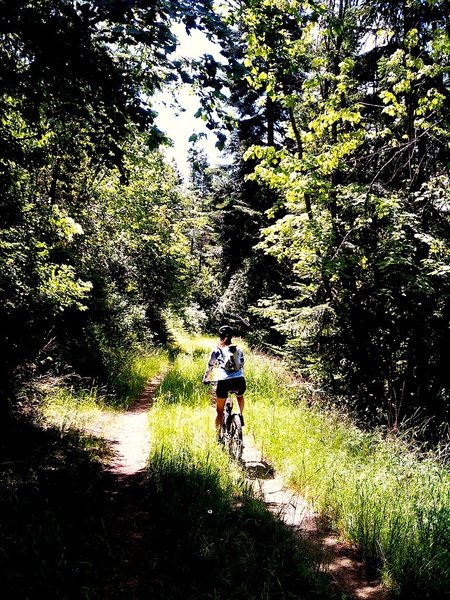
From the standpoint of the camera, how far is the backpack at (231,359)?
629 cm

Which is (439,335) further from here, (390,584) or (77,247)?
(77,247)

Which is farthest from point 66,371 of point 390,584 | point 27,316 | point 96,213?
point 390,584

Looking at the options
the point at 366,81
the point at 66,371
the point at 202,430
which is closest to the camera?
the point at 202,430

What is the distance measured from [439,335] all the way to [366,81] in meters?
7.57

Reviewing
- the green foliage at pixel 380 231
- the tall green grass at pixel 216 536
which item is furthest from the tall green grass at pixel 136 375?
the green foliage at pixel 380 231

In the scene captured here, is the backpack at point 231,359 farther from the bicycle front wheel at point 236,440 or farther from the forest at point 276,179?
the forest at point 276,179

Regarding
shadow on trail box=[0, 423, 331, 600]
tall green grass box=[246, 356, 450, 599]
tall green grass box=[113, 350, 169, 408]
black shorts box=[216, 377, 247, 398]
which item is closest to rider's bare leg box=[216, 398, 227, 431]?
black shorts box=[216, 377, 247, 398]

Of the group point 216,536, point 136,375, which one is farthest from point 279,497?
point 136,375

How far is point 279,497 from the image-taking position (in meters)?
5.25

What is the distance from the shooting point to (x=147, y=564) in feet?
11.8

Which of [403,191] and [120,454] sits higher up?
[403,191]

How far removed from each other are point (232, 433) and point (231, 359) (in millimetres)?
1159

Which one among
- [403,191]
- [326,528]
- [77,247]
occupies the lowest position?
[326,528]

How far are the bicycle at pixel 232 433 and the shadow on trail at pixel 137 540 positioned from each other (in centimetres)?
120
